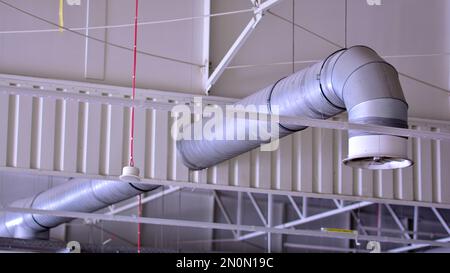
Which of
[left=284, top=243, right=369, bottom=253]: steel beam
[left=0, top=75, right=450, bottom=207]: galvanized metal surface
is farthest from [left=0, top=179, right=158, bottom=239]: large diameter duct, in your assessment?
[left=284, top=243, right=369, bottom=253]: steel beam

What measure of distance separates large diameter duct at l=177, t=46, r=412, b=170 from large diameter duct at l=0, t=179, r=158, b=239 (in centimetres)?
256

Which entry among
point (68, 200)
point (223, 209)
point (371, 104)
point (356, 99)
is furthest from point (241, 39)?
point (223, 209)

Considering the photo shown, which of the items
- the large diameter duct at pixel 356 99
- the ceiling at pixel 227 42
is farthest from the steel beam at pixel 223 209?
the large diameter duct at pixel 356 99

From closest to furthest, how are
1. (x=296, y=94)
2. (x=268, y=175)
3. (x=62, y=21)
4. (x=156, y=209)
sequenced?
(x=296, y=94) < (x=62, y=21) < (x=268, y=175) < (x=156, y=209)

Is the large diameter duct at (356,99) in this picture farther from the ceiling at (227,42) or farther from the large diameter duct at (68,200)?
the large diameter duct at (68,200)

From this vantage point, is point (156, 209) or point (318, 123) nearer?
point (318, 123)

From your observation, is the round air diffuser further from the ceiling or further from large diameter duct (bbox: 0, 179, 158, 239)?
large diameter duct (bbox: 0, 179, 158, 239)

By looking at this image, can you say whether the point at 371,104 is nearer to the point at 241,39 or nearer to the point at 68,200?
the point at 241,39

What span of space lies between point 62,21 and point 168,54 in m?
1.72

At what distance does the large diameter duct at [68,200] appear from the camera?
11.5 meters

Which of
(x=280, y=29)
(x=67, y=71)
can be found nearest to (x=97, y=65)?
(x=67, y=71)

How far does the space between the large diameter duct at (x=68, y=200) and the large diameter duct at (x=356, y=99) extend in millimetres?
2560
